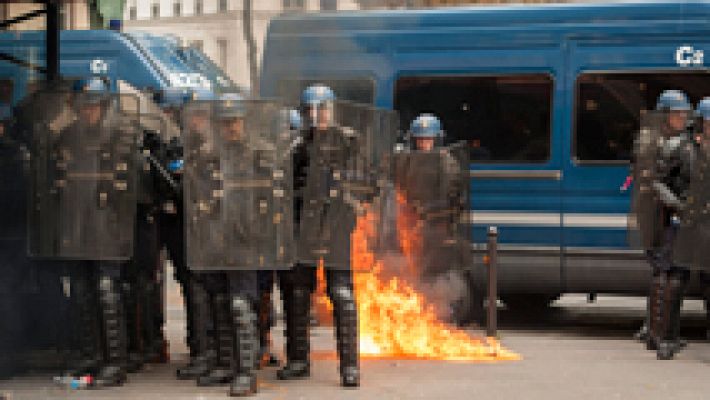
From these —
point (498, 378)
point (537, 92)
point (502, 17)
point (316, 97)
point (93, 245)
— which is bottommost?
point (498, 378)

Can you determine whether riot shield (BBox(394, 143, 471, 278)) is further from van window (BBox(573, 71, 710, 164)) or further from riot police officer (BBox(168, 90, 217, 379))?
riot police officer (BBox(168, 90, 217, 379))

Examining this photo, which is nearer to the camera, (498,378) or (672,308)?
(498,378)

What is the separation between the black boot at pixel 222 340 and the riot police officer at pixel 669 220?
3582 mm

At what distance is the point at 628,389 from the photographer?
30.5 ft

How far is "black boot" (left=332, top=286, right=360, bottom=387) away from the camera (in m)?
9.23

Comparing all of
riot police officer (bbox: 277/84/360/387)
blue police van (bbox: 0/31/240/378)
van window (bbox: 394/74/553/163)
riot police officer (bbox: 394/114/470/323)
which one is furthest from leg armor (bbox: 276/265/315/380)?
van window (bbox: 394/74/553/163)

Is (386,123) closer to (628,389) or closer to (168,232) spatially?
(168,232)

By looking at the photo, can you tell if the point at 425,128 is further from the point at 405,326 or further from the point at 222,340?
the point at 222,340

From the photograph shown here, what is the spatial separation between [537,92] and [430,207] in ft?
5.22

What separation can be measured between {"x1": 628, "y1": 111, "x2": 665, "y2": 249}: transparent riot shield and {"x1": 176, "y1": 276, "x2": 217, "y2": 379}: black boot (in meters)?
3.84

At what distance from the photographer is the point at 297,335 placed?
380 inches

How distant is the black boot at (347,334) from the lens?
9.23 meters

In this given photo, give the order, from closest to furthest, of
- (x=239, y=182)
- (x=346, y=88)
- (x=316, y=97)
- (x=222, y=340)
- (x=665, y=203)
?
(x=239, y=182) → (x=316, y=97) → (x=222, y=340) → (x=665, y=203) → (x=346, y=88)

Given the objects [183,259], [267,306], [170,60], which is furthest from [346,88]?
[183,259]
